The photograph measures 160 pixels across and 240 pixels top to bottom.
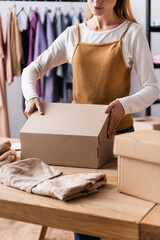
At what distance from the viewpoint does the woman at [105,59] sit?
1.39m

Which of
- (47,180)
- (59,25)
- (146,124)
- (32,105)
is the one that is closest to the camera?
(47,180)

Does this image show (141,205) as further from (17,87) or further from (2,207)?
(17,87)

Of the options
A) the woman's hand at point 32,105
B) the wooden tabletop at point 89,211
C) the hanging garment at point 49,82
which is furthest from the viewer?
the hanging garment at point 49,82

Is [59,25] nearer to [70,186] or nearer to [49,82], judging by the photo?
[49,82]

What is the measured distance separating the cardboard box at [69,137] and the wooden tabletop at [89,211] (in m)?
0.20

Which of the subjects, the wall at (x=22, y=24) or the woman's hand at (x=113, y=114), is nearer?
the woman's hand at (x=113, y=114)

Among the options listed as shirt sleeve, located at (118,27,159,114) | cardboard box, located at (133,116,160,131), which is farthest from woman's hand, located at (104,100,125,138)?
cardboard box, located at (133,116,160,131)

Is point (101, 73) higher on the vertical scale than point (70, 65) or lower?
higher

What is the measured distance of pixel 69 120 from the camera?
49.4 inches

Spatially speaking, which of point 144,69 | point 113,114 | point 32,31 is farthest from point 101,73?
point 32,31

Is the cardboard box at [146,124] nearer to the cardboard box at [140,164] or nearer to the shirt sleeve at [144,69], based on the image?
the shirt sleeve at [144,69]

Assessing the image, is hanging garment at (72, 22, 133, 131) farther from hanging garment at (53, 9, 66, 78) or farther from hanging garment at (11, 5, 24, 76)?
hanging garment at (11, 5, 24, 76)

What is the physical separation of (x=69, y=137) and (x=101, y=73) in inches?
14.9

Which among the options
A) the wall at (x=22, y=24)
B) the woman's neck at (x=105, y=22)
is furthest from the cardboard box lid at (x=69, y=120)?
the wall at (x=22, y=24)
